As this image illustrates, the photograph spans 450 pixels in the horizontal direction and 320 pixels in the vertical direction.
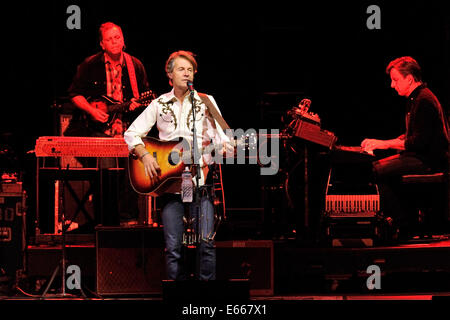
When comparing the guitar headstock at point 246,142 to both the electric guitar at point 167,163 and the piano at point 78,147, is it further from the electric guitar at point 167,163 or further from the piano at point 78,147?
the piano at point 78,147

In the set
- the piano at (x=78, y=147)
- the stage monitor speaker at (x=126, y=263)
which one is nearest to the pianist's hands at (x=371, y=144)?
the stage monitor speaker at (x=126, y=263)

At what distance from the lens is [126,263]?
17.7 feet

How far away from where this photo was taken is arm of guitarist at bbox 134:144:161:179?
473 centimetres

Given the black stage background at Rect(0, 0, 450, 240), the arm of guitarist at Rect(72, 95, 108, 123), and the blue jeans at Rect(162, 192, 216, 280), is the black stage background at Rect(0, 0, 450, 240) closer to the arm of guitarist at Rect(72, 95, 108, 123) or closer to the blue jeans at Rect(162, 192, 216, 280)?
the arm of guitarist at Rect(72, 95, 108, 123)

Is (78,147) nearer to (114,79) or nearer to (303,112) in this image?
(114,79)

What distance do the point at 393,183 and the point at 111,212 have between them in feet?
9.08

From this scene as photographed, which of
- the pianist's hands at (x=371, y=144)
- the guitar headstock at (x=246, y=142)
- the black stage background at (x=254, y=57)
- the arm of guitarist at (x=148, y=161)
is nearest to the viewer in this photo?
the guitar headstock at (x=246, y=142)

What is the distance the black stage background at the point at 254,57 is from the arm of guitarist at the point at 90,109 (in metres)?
1.13

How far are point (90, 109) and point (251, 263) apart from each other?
85.8 inches

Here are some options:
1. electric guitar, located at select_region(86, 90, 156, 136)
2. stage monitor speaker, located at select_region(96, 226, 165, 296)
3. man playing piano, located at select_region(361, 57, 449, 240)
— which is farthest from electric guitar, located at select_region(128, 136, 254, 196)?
man playing piano, located at select_region(361, 57, 449, 240)

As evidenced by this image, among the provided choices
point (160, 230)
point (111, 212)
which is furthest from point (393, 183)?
point (111, 212)

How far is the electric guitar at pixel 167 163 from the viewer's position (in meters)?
4.76

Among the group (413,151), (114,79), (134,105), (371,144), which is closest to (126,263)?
(134,105)
